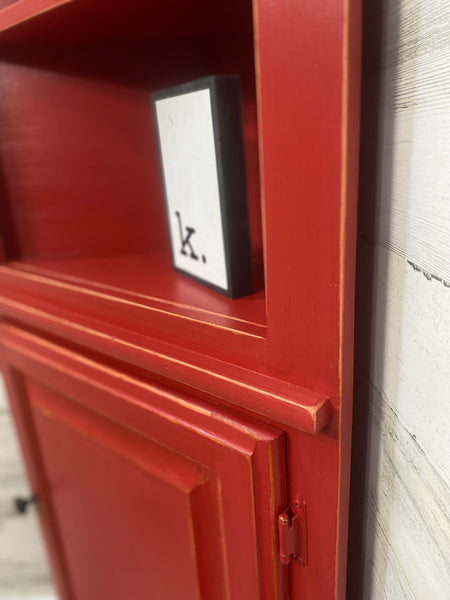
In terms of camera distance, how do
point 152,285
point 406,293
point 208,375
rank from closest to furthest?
point 406,293 < point 208,375 < point 152,285

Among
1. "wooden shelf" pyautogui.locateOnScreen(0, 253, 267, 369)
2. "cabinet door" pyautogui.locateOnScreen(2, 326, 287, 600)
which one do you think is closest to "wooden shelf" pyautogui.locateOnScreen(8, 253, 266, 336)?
"wooden shelf" pyautogui.locateOnScreen(0, 253, 267, 369)

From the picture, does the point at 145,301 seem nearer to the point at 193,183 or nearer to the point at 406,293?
the point at 193,183

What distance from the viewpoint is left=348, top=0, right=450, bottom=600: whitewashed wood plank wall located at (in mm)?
322

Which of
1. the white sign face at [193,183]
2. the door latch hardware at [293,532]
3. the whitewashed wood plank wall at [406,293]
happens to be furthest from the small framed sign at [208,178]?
the door latch hardware at [293,532]

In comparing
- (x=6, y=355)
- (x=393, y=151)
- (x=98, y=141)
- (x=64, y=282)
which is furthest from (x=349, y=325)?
(x=6, y=355)

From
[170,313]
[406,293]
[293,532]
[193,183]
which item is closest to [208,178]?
[193,183]

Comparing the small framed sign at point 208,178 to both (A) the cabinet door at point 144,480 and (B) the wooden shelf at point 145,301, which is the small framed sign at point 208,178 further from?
(A) the cabinet door at point 144,480

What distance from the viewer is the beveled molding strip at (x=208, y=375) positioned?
0.42 meters

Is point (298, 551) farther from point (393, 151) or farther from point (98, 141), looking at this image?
point (98, 141)

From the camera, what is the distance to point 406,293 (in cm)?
37

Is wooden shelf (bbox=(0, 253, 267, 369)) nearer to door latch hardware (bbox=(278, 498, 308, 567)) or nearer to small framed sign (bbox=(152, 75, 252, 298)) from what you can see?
small framed sign (bbox=(152, 75, 252, 298))

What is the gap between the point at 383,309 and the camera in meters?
0.41

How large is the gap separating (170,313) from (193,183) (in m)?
0.16

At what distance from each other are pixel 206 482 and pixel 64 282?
Result: 13.5 inches
